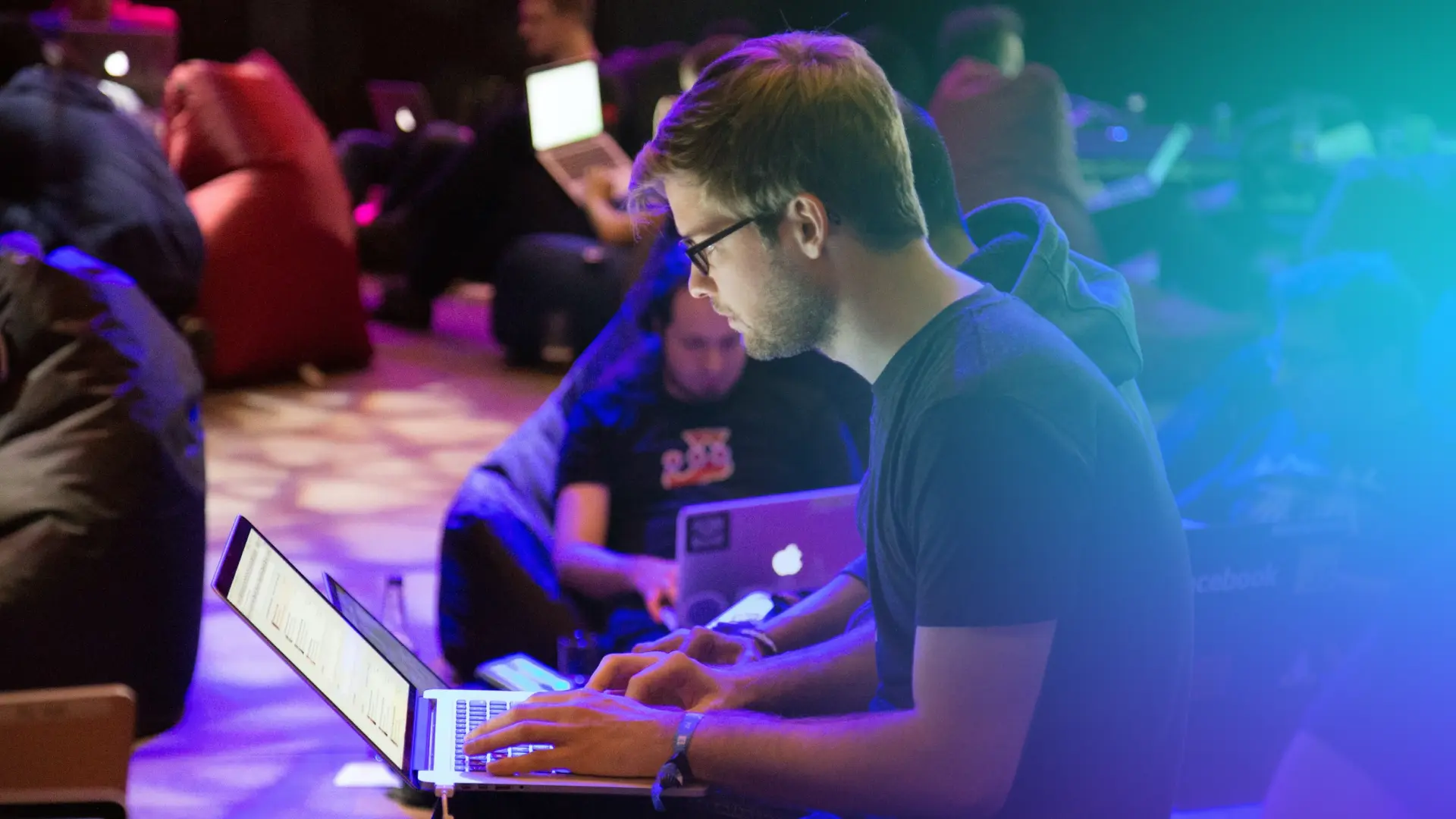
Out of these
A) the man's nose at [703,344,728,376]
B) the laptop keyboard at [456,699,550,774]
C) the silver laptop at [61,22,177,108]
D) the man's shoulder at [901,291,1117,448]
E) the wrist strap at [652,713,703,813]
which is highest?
the silver laptop at [61,22,177,108]

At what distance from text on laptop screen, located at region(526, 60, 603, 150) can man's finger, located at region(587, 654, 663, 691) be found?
2.76 m

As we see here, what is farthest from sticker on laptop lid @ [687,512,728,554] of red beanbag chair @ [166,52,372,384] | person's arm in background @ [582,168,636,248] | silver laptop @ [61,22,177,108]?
silver laptop @ [61,22,177,108]

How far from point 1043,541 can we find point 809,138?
1.39 ft

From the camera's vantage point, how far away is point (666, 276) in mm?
2607

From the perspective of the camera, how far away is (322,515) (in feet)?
13.2

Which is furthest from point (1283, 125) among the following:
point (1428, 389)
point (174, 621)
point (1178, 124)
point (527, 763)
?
point (527, 763)

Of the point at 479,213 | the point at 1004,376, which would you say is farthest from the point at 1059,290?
the point at 479,213

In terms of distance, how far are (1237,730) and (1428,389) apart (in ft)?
2.85

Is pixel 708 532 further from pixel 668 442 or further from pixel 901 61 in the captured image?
pixel 901 61

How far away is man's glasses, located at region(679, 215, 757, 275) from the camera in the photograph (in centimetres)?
126

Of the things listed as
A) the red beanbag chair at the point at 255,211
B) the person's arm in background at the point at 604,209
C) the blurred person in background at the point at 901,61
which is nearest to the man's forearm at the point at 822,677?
the blurred person in background at the point at 901,61

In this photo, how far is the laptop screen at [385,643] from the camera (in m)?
1.54

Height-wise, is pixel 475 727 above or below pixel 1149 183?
below

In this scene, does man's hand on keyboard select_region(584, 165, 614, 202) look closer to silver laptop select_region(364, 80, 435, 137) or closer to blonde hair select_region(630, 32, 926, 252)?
blonde hair select_region(630, 32, 926, 252)
